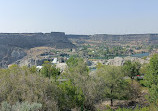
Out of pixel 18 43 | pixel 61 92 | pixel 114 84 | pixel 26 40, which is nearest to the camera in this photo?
pixel 61 92

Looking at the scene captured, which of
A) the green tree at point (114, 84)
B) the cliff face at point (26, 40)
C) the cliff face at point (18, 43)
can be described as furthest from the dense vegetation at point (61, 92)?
the cliff face at point (26, 40)

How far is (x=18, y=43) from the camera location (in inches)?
4402

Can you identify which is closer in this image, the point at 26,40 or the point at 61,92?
the point at 61,92

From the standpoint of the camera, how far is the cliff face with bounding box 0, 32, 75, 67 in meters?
82.5

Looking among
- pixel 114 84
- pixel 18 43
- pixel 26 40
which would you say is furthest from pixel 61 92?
pixel 26 40

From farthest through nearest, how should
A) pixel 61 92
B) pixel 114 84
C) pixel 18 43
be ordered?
pixel 18 43
pixel 114 84
pixel 61 92

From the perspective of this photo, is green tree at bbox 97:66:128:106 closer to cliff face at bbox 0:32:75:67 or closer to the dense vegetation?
the dense vegetation

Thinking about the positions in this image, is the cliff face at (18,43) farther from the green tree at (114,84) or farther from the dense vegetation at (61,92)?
the dense vegetation at (61,92)

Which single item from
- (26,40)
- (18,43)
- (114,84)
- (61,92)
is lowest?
(114,84)

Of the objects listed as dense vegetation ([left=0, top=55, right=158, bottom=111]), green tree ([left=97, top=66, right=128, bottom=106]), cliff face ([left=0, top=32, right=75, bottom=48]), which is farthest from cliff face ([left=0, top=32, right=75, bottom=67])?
dense vegetation ([left=0, top=55, right=158, bottom=111])

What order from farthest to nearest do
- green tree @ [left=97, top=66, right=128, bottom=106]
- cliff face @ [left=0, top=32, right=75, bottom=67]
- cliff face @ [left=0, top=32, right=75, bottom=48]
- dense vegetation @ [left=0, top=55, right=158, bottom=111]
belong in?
cliff face @ [left=0, top=32, right=75, bottom=48] < cliff face @ [left=0, top=32, right=75, bottom=67] < green tree @ [left=97, top=66, right=128, bottom=106] < dense vegetation @ [left=0, top=55, right=158, bottom=111]

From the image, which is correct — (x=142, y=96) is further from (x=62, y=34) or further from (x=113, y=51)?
(x=62, y=34)

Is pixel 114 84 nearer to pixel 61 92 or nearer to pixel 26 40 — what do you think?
pixel 61 92

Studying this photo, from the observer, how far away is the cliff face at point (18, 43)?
271 ft
